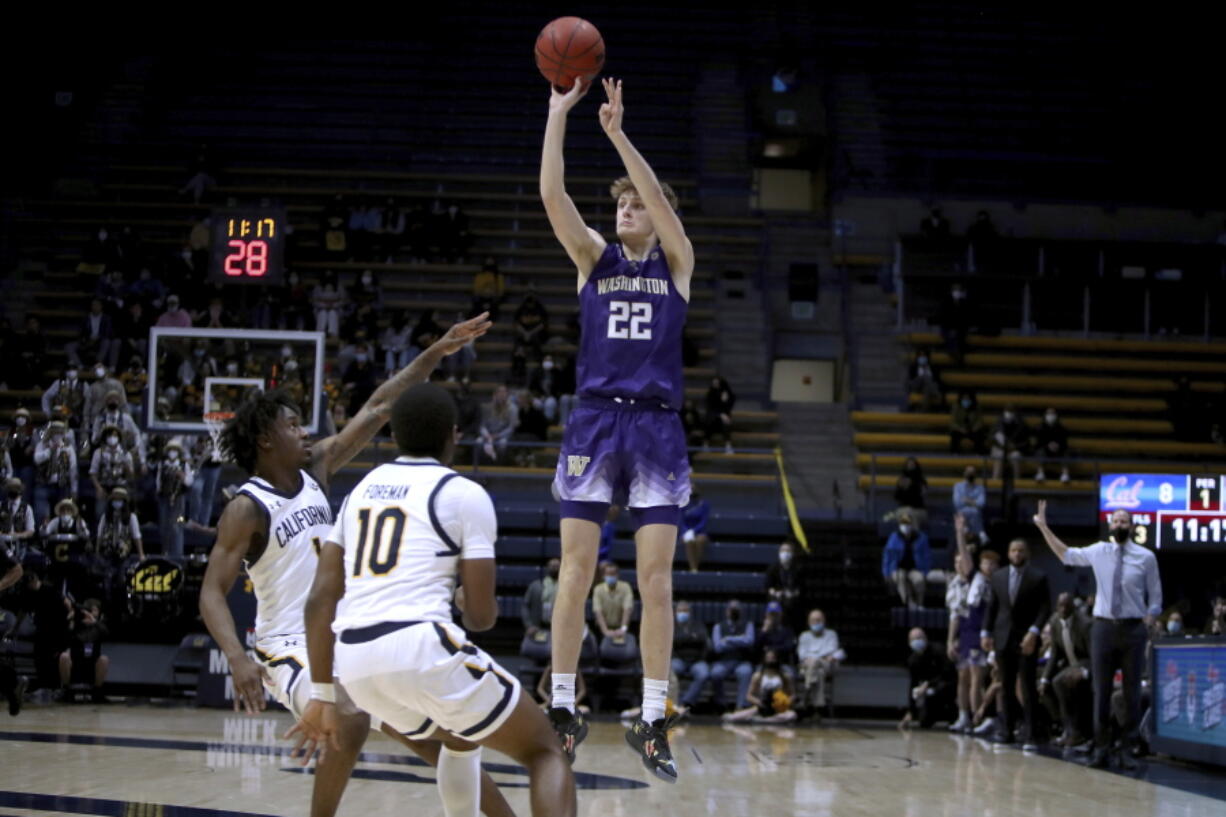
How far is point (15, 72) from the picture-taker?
27312 millimetres

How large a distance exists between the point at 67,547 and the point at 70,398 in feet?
9.38

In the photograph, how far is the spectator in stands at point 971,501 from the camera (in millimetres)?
18297

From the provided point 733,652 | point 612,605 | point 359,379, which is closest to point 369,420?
point 612,605

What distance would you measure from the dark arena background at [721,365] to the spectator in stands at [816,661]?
0.05 meters

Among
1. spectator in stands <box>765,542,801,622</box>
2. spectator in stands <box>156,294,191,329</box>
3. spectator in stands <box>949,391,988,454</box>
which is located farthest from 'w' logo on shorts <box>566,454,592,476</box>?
spectator in stands <box>949,391,988,454</box>

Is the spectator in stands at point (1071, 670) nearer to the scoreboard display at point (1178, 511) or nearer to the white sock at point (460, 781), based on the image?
the scoreboard display at point (1178, 511)

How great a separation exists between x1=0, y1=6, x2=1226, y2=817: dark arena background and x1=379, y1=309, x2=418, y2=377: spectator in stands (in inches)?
2.6

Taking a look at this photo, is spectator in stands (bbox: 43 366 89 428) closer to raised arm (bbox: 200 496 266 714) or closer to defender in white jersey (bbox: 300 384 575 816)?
raised arm (bbox: 200 496 266 714)

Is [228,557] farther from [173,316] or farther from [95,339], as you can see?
[95,339]

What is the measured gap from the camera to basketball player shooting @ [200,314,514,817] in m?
5.32

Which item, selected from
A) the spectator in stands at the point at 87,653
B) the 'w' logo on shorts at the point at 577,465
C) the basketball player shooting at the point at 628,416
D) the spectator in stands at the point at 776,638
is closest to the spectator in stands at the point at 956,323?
the spectator in stands at the point at 776,638

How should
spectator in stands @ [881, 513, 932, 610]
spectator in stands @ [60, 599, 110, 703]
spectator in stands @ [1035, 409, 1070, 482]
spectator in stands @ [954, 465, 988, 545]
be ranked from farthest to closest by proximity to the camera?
1. spectator in stands @ [1035, 409, 1070, 482]
2. spectator in stands @ [954, 465, 988, 545]
3. spectator in stands @ [881, 513, 932, 610]
4. spectator in stands @ [60, 599, 110, 703]

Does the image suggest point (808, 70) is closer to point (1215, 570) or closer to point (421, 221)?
point (421, 221)

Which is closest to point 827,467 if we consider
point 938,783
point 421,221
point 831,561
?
point 831,561
